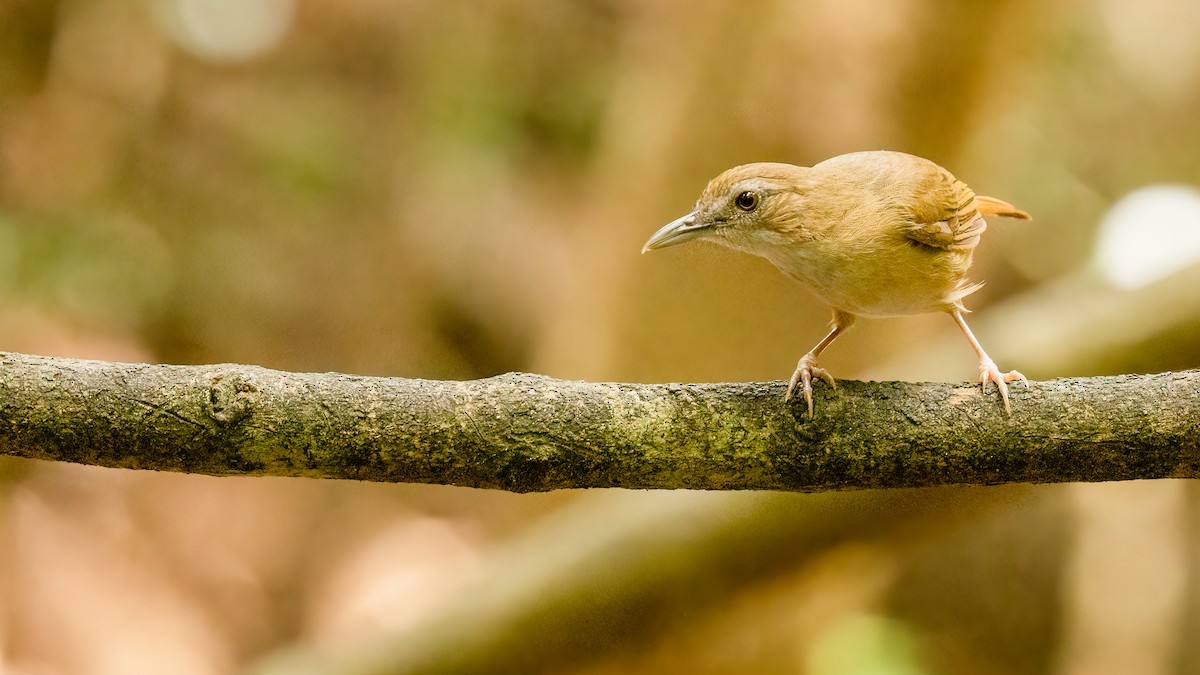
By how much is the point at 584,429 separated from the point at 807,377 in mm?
731

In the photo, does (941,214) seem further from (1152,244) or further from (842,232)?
(1152,244)

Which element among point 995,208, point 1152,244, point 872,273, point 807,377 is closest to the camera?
point 807,377

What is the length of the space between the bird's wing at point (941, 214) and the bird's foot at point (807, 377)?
1.74 feet

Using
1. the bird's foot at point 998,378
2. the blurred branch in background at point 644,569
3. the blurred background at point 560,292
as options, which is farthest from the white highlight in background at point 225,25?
the bird's foot at point 998,378

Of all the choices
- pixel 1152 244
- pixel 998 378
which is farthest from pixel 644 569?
pixel 1152 244

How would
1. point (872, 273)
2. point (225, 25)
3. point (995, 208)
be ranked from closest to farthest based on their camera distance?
point (872, 273) → point (995, 208) → point (225, 25)

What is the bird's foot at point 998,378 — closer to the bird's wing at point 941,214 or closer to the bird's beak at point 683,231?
the bird's wing at point 941,214

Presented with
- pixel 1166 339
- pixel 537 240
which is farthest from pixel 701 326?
pixel 537 240

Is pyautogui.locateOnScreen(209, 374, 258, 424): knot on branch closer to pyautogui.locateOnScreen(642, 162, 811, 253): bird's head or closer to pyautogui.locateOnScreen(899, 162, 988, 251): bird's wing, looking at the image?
pyautogui.locateOnScreen(642, 162, 811, 253): bird's head

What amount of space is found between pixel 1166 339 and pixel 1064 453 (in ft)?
9.75

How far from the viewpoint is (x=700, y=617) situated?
17.2 ft

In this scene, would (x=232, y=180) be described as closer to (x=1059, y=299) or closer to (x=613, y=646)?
(x=613, y=646)

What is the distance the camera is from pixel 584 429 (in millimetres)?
2529

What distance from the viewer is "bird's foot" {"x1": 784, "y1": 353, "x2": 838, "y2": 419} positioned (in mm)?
2777
